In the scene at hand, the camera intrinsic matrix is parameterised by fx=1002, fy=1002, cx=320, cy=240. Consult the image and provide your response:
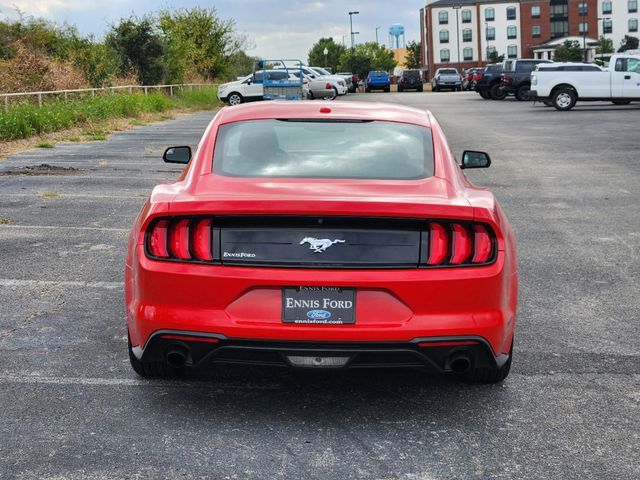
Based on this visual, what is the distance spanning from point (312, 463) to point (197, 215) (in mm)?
1217

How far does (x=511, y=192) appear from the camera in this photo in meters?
13.4

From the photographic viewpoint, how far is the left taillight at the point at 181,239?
177 inches

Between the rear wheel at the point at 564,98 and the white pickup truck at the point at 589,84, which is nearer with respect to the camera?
the white pickup truck at the point at 589,84

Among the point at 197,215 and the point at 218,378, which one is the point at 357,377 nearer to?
the point at 218,378

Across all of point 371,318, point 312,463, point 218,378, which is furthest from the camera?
point 218,378

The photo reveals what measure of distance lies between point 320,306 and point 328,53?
496ft

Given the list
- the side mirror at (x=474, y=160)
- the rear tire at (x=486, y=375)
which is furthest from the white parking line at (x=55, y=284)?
the rear tire at (x=486, y=375)

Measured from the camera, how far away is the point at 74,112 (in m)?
28.0

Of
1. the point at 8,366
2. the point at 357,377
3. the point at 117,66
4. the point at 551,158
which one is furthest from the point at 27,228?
the point at 117,66

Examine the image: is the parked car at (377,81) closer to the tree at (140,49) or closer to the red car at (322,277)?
the tree at (140,49)

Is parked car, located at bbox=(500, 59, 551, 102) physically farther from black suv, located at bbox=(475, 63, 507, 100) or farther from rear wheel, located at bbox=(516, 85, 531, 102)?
black suv, located at bbox=(475, 63, 507, 100)

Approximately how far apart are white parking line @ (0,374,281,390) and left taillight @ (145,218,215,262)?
0.90 meters

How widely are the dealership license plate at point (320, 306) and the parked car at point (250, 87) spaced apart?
3954cm

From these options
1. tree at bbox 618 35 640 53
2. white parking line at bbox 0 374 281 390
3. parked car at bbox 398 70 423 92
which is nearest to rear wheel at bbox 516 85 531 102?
parked car at bbox 398 70 423 92
